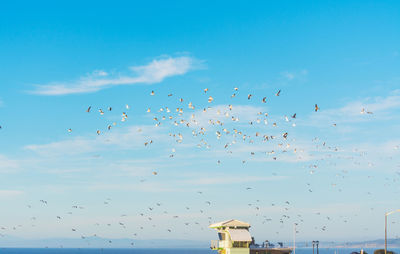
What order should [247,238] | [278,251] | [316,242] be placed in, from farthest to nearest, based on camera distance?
[316,242]
[278,251]
[247,238]

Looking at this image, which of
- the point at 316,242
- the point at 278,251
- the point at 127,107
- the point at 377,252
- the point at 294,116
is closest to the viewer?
the point at 127,107

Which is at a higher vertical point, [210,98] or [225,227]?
Answer: [210,98]

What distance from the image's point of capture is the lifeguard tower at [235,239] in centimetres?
8644

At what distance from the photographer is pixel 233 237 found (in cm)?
8631

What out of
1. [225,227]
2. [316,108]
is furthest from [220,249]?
[316,108]

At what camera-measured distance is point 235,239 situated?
283ft

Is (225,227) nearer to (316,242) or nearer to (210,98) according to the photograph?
(316,242)

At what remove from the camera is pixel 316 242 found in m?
111

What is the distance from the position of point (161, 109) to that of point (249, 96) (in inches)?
351

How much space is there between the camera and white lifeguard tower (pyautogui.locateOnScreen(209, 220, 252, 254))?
283ft

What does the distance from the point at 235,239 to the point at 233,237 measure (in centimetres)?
46

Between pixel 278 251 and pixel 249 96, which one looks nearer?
pixel 249 96

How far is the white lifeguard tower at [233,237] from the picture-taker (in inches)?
3401

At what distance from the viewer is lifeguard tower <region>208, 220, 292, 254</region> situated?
284ft
